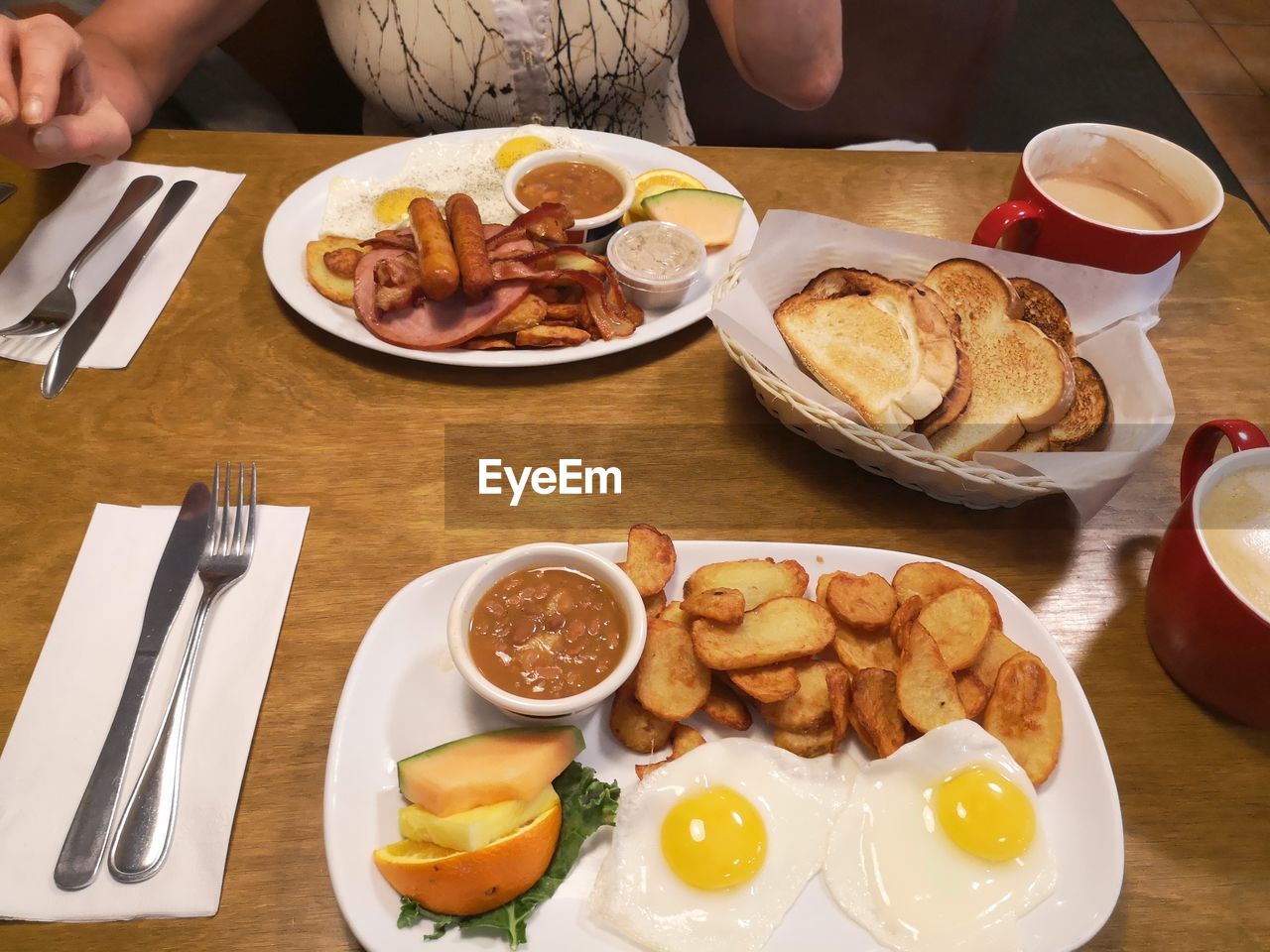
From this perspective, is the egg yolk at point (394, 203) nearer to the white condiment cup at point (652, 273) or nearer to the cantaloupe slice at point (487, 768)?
the white condiment cup at point (652, 273)

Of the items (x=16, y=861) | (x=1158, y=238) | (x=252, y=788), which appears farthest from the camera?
(x=1158, y=238)

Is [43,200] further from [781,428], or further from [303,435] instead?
[781,428]

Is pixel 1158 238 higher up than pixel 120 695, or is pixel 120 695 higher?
pixel 1158 238

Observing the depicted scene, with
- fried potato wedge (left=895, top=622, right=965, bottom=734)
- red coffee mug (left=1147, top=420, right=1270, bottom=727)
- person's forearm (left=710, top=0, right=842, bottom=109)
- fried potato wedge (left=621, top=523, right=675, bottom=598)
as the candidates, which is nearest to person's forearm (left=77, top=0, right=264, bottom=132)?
person's forearm (left=710, top=0, right=842, bottom=109)

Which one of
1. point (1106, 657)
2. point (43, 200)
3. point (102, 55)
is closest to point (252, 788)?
point (1106, 657)

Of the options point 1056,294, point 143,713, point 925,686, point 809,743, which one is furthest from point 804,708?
point 1056,294

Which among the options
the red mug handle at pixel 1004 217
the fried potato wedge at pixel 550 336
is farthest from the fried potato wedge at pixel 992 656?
the fried potato wedge at pixel 550 336
